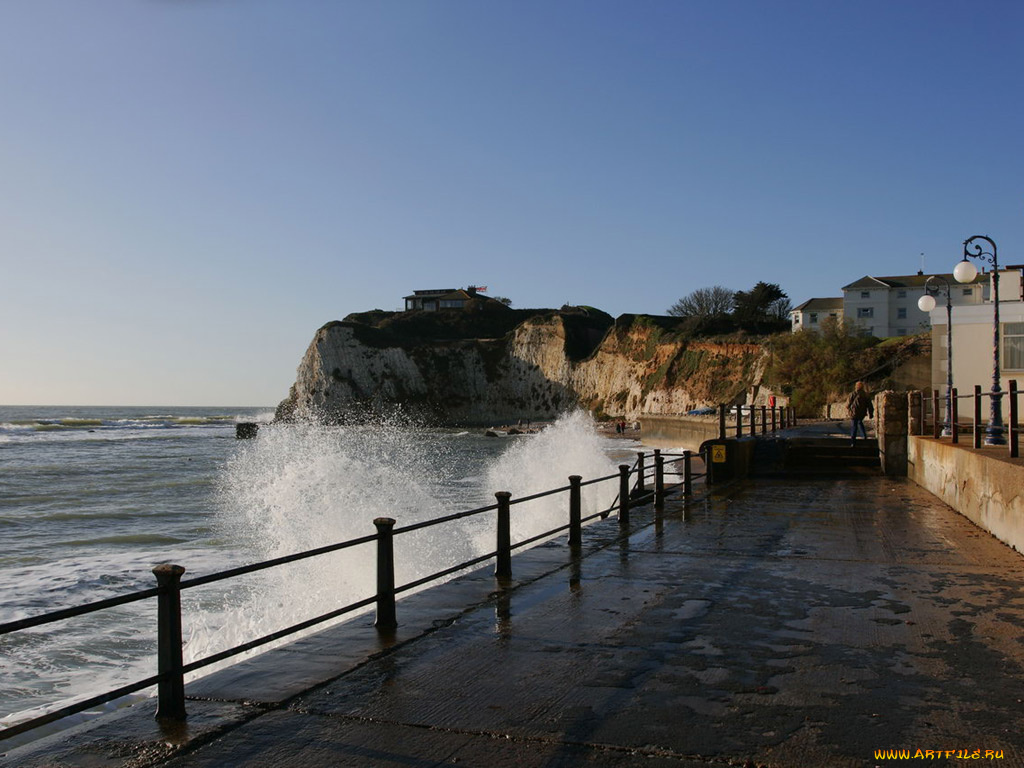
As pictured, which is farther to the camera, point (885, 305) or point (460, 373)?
point (460, 373)

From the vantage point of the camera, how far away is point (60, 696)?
9031 millimetres

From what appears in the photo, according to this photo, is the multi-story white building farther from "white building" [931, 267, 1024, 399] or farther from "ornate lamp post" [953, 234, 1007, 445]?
"ornate lamp post" [953, 234, 1007, 445]

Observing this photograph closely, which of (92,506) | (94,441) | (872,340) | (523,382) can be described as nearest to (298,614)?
(92,506)

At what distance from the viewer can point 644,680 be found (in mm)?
5434

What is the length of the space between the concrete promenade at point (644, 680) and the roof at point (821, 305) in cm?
8790

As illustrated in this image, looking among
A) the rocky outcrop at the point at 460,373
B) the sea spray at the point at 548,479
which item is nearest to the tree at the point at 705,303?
the rocky outcrop at the point at 460,373

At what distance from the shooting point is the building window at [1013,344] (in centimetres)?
3406

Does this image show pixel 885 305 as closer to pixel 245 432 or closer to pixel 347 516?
pixel 245 432

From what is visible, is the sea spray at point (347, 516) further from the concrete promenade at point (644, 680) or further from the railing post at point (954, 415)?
the railing post at point (954, 415)

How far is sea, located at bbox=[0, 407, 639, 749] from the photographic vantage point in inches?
424

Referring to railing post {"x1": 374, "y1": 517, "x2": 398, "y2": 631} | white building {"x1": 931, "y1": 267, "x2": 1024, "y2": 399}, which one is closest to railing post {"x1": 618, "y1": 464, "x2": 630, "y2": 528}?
railing post {"x1": 374, "y1": 517, "x2": 398, "y2": 631}

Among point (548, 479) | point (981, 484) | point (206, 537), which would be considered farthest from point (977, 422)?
point (548, 479)

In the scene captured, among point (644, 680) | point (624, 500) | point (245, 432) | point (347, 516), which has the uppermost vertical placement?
point (624, 500)

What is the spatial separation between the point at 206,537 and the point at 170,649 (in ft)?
53.2
